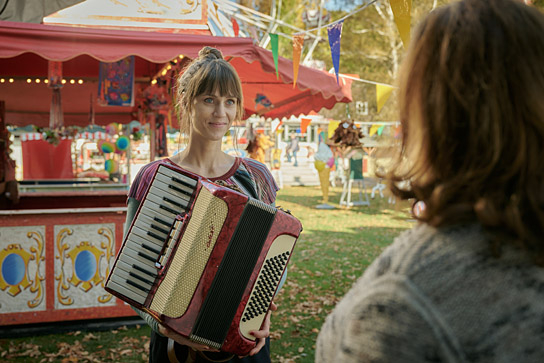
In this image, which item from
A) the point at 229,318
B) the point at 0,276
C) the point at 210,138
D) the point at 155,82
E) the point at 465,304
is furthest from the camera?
the point at 155,82

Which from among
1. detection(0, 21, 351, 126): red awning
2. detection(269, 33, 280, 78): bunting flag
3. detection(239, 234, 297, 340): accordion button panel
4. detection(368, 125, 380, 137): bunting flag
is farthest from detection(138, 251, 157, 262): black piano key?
detection(368, 125, 380, 137): bunting flag

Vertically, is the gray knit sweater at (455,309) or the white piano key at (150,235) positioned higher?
the gray knit sweater at (455,309)

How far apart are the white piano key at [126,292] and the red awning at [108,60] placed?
2.96m

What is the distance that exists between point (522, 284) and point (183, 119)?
181 centimetres

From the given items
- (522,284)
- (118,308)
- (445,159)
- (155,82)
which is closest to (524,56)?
(445,159)

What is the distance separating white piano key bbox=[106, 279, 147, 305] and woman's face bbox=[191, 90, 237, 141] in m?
0.76

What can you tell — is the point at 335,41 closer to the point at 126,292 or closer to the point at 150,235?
the point at 150,235

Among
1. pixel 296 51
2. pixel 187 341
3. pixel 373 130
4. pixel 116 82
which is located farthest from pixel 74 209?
pixel 373 130

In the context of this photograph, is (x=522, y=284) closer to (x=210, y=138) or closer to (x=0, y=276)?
(x=210, y=138)

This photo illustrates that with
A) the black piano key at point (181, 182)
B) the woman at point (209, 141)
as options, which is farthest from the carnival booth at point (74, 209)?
the black piano key at point (181, 182)

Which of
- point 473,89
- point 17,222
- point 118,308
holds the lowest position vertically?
point 118,308

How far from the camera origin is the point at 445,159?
2.94 feet

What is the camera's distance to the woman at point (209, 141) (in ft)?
7.00

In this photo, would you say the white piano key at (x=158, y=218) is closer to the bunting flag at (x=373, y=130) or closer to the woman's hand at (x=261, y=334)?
the woman's hand at (x=261, y=334)
